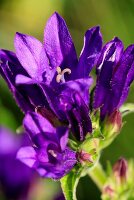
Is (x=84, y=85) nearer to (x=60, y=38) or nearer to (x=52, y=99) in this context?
(x=52, y=99)

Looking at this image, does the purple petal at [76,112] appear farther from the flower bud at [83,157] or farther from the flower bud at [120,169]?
the flower bud at [120,169]

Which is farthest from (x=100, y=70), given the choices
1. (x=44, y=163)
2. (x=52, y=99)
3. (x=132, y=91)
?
(x=132, y=91)

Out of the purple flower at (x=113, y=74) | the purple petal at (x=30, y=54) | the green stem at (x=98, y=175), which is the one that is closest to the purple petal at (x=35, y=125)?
the purple petal at (x=30, y=54)

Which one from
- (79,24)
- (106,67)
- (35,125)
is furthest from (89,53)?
(79,24)

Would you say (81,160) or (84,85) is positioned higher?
(84,85)

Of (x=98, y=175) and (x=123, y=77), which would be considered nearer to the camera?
(x=123, y=77)

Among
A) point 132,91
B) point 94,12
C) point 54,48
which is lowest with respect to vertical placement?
point 132,91

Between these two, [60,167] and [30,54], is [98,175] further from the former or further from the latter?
[30,54]
